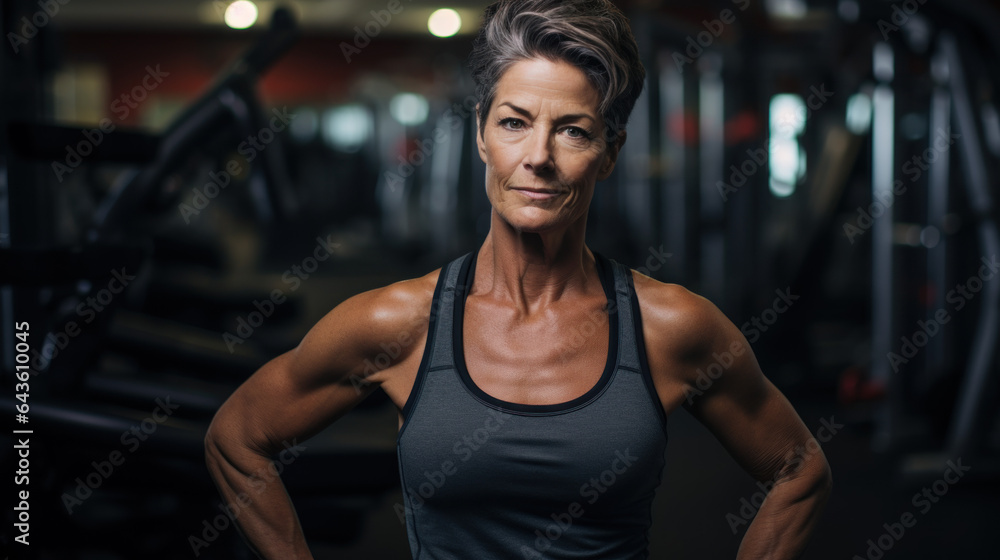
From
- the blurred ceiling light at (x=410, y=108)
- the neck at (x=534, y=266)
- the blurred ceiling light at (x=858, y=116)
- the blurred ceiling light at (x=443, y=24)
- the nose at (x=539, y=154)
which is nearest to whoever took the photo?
the nose at (x=539, y=154)

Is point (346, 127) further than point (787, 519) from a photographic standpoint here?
Yes

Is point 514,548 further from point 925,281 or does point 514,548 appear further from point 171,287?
point 925,281

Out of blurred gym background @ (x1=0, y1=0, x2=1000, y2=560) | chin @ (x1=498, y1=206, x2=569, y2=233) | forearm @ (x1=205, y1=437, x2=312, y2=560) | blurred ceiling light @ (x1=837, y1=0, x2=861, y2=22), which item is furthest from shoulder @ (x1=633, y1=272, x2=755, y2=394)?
blurred ceiling light @ (x1=837, y1=0, x2=861, y2=22)

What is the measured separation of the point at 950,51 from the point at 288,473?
258 cm

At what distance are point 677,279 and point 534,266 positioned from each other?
4.27 metres

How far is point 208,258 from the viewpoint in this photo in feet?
10.8

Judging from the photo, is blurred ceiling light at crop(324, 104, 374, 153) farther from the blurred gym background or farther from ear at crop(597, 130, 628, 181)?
ear at crop(597, 130, 628, 181)

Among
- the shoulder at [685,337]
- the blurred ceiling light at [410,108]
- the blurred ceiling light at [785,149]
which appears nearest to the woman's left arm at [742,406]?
the shoulder at [685,337]

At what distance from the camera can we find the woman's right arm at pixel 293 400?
1.02 meters

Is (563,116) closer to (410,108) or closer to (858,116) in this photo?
(858,116)

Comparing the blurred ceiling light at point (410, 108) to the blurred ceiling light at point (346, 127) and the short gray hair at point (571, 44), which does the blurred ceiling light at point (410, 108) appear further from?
the short gray hair at point (571, 44)

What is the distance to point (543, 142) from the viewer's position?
3.03 ft

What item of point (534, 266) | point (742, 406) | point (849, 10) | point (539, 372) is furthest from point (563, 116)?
point (849, 10)

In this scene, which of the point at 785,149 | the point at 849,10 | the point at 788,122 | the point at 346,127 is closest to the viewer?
the point at 849,10
